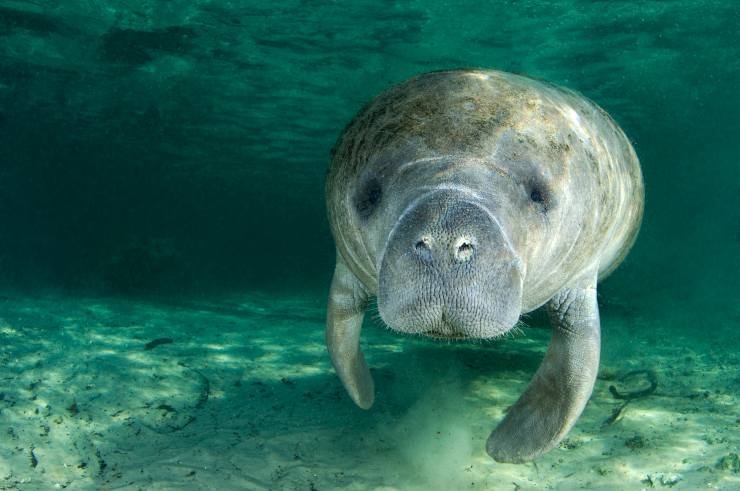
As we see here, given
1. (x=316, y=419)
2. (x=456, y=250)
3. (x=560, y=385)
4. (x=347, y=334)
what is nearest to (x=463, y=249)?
(x=456, y=250)

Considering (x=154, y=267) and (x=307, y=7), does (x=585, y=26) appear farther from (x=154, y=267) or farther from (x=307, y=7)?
(x=154, y=267)

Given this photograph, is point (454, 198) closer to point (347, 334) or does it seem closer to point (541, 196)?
point (541, 196)

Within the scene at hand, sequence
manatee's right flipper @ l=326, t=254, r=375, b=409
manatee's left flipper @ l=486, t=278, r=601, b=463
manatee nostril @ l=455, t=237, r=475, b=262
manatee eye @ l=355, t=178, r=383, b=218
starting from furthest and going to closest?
manatee's right flipper @ l=326, t=254, r=375, b=409
manatee's left flipper @ l=486, t=278, r=601, b=463
manatee eye @ l=355, t=178, r=383, b=218
manatee nostril @ l=455, t=237, r=475, b=262

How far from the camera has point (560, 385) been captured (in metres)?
3.60

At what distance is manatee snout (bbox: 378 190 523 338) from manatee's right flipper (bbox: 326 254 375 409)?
2154 millimetres

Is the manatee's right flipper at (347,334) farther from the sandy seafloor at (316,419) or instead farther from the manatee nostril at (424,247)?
the manatee nostril at (424,247)

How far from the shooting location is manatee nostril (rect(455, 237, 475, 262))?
6.40ft

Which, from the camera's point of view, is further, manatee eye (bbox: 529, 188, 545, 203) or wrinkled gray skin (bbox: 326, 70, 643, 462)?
manatee eye (bbox: 529, 188, 545, 203)

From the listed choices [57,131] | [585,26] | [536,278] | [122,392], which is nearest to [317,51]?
[585,26]

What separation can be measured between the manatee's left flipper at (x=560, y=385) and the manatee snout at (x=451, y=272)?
1.66 meters

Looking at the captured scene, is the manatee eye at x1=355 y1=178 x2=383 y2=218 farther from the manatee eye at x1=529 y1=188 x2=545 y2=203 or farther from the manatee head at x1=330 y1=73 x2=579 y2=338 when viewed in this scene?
the manatee eye at x1=529 y1=188 x2=545 y2=203

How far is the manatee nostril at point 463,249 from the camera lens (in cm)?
195

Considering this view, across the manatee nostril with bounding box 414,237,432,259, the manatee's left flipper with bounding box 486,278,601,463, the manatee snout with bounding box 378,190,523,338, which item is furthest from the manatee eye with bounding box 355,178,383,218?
the manatee's left flipper with bounding box 486,278,601,463

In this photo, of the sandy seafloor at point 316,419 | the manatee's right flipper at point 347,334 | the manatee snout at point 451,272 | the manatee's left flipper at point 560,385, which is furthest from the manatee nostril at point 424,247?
the sandy seafloor at point 316,419
